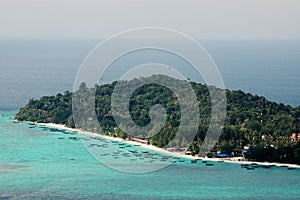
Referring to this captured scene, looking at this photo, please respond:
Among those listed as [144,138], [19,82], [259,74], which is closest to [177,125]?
Answer: [144,138]

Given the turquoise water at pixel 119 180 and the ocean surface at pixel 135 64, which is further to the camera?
the ocean surface at pixel 135 64

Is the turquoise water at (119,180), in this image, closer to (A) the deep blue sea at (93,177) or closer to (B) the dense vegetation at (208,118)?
(A) the deep blue sea at (93,177)

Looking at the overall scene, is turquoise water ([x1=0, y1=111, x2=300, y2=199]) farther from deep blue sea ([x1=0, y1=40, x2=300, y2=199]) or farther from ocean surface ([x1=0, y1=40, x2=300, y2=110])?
ocean surface ([x1=0, y1=40, x2=300, y2=110])

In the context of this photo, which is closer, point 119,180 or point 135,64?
point 119,180

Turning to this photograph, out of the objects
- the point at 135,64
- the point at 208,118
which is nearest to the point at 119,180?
the point at 208,118

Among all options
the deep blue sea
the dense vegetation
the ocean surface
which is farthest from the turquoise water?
the ocean surface

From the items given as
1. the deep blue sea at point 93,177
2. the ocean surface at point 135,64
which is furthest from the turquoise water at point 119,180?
the ocean surface at point 135,64

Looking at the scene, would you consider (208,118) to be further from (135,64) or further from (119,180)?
(135,64)
